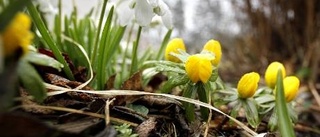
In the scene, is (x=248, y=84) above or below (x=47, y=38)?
below

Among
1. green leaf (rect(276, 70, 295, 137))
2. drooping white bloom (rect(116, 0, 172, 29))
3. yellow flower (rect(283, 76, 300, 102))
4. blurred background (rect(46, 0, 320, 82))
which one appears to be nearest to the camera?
green leaf (rect(276, 70, 295, 137))

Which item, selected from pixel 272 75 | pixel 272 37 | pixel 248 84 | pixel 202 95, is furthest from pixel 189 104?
pixel 272 37

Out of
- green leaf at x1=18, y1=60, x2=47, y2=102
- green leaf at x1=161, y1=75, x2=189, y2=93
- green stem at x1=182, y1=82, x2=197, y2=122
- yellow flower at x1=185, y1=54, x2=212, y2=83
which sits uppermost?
green leaf at x1=18, y1=60, x2=47, y2=102

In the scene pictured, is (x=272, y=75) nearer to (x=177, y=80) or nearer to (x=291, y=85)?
(x=291, y=85)

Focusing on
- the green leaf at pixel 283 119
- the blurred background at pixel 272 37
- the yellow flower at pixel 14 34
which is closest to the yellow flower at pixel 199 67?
the green leaf at pixel 283 119

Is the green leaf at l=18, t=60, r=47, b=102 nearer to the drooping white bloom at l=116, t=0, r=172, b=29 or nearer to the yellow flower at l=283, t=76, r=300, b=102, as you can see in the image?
the drooping white bloom at l=116, t=0, r=172, b=29

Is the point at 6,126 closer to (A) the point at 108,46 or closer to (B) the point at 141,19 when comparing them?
(B) the point at 141,19

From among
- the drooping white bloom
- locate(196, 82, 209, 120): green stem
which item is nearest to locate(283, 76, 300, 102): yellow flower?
locate(196, 82, 209, 120): green stem
